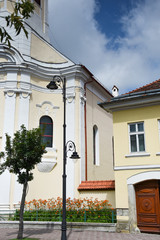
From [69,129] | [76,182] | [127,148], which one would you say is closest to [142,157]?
[127,148]

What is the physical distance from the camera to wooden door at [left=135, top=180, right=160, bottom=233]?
39.4 ft

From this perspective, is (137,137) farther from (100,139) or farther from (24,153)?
(100,139)

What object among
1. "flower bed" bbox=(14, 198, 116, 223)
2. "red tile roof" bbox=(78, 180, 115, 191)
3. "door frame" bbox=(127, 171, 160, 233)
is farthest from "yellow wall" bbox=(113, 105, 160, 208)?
"red tile roof" bbox=(78, 180, 115, 191)

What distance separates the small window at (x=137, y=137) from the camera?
13.1 m

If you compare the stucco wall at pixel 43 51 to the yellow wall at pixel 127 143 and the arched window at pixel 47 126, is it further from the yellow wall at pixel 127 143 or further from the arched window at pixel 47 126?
the yellow wall at pixel 127 143

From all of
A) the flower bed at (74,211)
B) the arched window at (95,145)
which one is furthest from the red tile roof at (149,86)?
the arched window at (95,145)

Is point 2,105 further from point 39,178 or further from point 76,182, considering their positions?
point 76,182

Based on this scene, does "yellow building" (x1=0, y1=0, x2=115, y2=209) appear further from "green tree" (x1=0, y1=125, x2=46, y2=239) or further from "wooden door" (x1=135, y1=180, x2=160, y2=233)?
"green tree" (x1=0, y1=125, x2=46, y2=239)

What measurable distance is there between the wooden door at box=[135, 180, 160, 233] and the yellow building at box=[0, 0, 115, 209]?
3.75 metres

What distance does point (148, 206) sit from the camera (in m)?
12.3

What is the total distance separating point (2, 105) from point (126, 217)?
434 inches

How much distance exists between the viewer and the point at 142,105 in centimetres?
1341

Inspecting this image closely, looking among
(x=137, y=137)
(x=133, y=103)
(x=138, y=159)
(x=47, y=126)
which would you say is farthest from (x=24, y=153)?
(x=47, y=126)

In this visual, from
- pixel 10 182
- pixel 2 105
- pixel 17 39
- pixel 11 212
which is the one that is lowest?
pixel 11 212
